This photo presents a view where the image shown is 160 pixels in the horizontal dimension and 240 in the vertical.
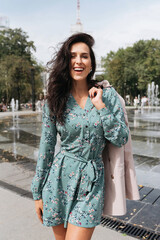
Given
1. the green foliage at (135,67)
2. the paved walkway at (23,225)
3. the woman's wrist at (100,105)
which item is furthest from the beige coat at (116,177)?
the green foliage at (135,67)

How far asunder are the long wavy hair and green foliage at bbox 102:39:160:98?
45543 millimetres

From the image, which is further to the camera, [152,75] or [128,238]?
[152,75]

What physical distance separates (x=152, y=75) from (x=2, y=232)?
150ft

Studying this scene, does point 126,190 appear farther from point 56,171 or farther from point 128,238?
point 128,238

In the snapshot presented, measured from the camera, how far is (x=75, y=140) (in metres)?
1.90

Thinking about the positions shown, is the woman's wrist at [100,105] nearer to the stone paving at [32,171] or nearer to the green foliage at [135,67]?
the stone paving at [32,171]

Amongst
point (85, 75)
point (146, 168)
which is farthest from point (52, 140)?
point (146, 168)

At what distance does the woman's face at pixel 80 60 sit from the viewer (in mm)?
1950

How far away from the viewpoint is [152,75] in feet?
150

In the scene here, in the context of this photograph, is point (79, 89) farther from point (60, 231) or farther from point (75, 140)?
point (60, 231)

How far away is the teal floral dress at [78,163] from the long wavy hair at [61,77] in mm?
63

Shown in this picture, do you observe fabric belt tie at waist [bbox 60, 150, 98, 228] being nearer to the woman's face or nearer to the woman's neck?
the woman's neck

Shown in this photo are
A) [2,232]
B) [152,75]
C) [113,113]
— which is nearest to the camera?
[113,113]

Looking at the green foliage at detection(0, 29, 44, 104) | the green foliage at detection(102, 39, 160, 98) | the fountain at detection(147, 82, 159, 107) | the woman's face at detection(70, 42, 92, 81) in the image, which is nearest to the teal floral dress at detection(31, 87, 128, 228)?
the woman's face at detection(70, 42, 92, 81)
